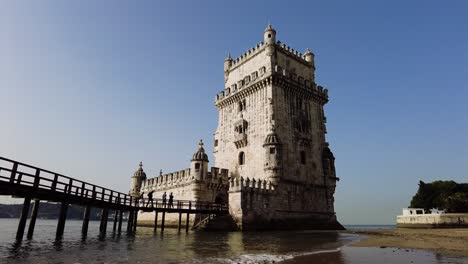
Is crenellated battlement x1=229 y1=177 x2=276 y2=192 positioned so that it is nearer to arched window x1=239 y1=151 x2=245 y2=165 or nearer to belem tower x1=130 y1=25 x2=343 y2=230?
belem tower x1=130 y1=25 x2=343 y2=230

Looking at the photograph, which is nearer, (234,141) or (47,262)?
(47,262)

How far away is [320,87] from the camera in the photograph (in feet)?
149

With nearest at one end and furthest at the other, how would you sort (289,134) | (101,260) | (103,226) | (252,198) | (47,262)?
(47,262), (101,260), (103,226), (252,198), (289,134)

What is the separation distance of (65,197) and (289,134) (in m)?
25.6

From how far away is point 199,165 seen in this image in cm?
3678

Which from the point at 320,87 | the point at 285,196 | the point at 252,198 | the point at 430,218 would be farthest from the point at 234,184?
the point at 430,218

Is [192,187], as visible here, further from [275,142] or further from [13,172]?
[13,172]

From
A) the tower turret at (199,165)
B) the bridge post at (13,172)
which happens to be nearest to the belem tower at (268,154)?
the tower turret at (199,165)

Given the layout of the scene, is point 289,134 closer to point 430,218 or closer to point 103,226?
point 103,226

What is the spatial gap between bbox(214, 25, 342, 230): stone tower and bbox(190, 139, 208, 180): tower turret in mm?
4581

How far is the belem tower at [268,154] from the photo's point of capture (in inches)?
1351

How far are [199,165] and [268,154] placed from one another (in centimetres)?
796

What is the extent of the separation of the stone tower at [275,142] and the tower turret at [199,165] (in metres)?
4.58

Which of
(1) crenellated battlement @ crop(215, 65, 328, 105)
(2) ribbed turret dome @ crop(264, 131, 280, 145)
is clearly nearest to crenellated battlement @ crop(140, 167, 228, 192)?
(2) ribbed turret dome @ crop(264, 131, 280, 145)
